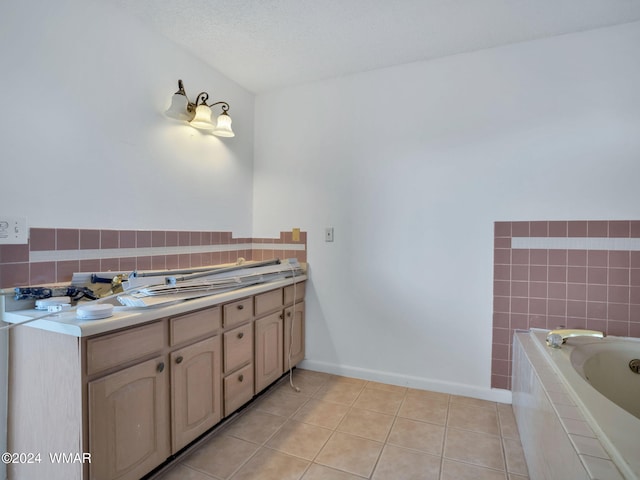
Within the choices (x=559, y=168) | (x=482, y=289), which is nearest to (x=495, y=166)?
(x=559, y=168)

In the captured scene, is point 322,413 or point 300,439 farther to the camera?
point 322,413

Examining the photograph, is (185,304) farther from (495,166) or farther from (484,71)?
(484,71)

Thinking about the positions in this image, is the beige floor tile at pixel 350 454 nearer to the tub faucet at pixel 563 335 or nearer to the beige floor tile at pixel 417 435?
the beige floor tile at pixel 417 435

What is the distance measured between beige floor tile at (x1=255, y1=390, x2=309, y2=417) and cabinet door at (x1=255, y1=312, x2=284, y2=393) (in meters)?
0.10

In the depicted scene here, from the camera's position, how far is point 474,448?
66.1 inches

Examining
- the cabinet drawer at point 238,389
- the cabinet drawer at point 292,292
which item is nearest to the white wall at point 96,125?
the cabinet drawer at point 292,292

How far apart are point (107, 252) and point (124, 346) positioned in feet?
2.15

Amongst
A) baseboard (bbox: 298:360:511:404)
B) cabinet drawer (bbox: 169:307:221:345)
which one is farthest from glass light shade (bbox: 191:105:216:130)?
baseboard (bbox: 298:360:511:404)

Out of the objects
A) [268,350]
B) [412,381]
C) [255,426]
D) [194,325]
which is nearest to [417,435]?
[412,381]

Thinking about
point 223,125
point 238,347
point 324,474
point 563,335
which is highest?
point 223,125

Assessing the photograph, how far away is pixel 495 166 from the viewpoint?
6.91 ft

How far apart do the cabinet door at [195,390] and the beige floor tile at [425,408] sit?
1122mm

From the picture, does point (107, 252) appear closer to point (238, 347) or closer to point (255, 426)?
point (238, 347)

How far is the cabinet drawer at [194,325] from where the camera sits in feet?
4.89
